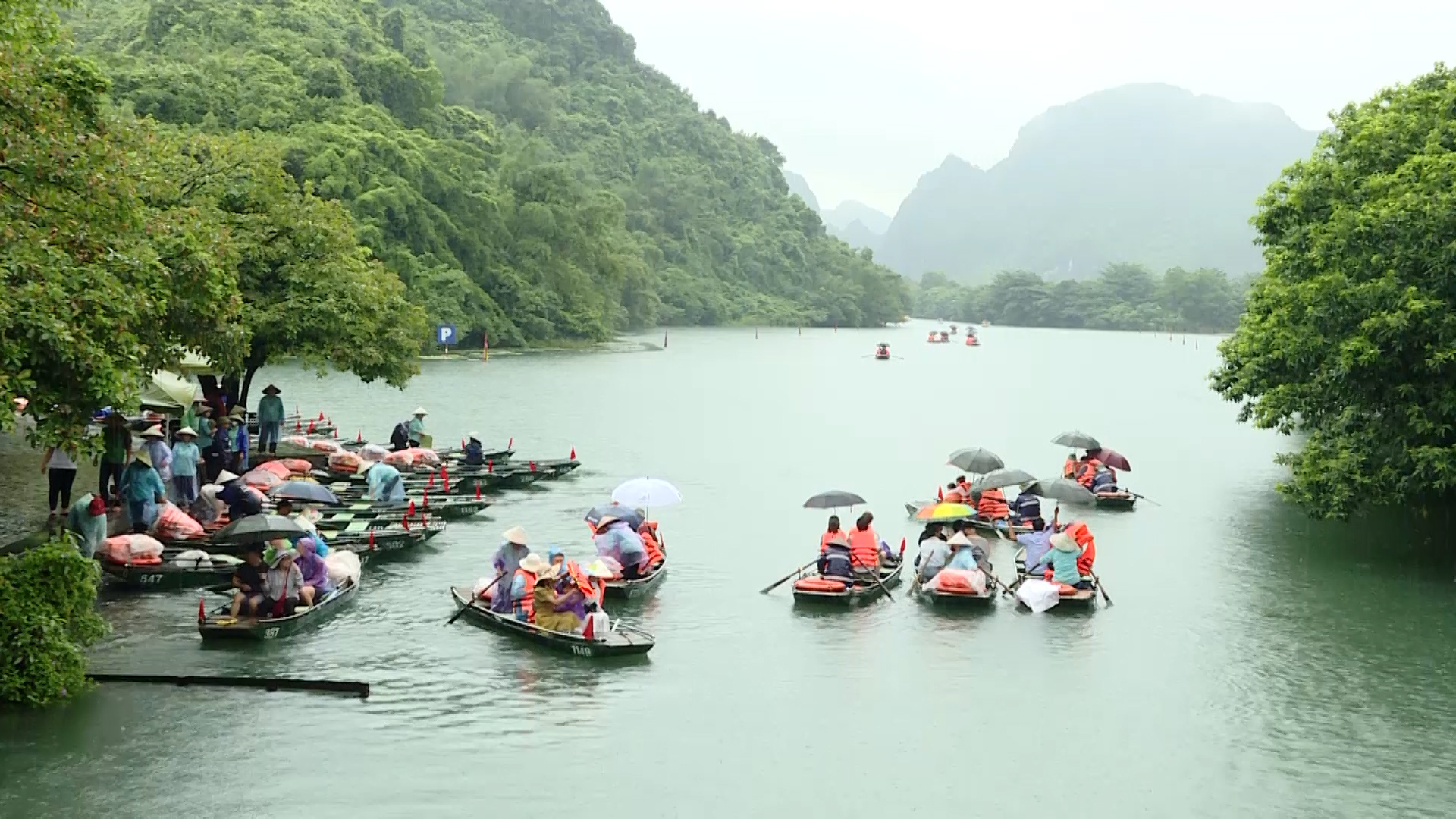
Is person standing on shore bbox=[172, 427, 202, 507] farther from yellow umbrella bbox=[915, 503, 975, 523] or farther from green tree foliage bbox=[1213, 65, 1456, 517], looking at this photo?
green tree foliage bbox=[1213, 65, 1456, 517]

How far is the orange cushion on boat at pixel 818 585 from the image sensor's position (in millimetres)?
21750

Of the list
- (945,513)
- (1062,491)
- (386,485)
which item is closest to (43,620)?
(386,485)

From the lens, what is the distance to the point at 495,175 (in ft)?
320

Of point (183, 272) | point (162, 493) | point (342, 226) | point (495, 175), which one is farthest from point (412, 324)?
point (495, 175)

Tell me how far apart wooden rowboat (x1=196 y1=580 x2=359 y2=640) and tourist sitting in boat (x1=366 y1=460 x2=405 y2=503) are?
8037 millimetres

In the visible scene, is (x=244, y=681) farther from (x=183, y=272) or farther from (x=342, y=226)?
(x=342, y=226)

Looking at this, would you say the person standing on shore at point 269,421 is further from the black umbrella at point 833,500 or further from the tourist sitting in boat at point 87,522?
the black umbrella at point 833,500

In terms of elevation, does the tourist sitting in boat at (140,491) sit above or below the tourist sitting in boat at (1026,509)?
above

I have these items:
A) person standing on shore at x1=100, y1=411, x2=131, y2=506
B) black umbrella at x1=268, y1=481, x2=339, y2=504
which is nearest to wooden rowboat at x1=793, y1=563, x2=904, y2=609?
black umbrella at x1=268, y1=481, x2=339, y2=504

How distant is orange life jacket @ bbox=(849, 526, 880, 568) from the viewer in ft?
73.8

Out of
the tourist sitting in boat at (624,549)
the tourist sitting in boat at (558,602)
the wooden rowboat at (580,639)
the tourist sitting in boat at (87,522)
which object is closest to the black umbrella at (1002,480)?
the tourist sitting in boat at (624,549)

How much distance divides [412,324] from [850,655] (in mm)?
18869

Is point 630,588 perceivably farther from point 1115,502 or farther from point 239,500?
point 1115,502

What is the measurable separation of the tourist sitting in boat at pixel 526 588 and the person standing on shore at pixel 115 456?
29.9 feet
